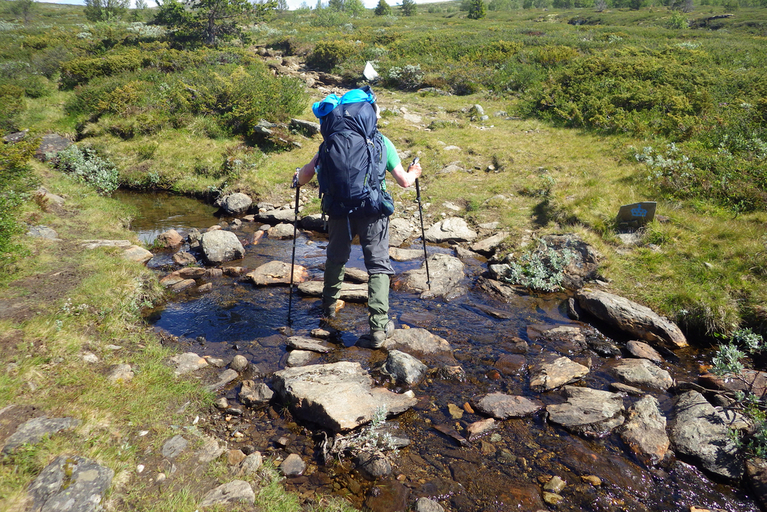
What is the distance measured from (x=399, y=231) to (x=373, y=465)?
7.35m

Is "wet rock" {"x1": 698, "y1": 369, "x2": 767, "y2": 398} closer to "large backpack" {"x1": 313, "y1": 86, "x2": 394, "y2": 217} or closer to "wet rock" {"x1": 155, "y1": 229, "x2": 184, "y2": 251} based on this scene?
"large backpack" {"x1": 313, "y1": 86, "x2": 394, "y2": 217}

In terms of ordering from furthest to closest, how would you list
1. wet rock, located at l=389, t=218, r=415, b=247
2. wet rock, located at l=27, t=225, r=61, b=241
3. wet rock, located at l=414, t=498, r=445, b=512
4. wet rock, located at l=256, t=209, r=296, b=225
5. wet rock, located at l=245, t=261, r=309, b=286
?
wet rock, located at l=256, t=209, r=296, b=225 < wet rock, located at l=389, t=218, r=415, b=247 < wet rock, located at l=245, t=261, r=309, b=286 < wet rock, located at l=27, t=225, r=61, b=241 < wet rock, located at l=414, t=498, r=445, b=512

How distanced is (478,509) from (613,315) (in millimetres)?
4486

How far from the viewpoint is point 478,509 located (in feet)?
11.9

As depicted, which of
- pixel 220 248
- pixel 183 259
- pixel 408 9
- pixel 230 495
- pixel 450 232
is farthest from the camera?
pixel 408 9

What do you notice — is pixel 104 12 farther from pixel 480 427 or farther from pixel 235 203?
pixel 480 427

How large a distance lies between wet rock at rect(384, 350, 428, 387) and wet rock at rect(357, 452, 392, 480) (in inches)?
52.5

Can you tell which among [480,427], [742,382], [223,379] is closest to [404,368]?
[480,427]

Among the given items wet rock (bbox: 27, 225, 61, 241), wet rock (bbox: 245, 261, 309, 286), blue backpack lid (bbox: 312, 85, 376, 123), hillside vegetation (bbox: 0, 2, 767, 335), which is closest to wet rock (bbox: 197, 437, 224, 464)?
blue backpack lid (bbox: 312, 85, 376, 123)

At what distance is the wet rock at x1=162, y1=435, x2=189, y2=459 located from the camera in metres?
3.71

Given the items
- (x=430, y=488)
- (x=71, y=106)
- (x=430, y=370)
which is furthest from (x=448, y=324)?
(x=71, y=106)

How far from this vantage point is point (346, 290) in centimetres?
770

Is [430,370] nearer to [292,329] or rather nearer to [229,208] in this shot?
[292,329]

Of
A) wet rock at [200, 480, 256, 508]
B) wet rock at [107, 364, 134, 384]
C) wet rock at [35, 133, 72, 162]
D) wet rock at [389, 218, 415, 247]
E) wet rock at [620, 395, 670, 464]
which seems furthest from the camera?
wet rock at [35, 133, 72, 162]
